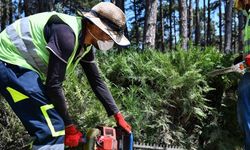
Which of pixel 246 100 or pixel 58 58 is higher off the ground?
pixel 58 58

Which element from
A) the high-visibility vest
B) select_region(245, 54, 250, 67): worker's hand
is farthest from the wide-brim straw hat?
select_region(245, 54, 250, 67): worker's hand

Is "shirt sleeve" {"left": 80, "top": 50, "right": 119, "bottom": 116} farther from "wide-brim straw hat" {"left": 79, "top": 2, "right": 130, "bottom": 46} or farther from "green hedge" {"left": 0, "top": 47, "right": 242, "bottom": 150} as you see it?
"green hedge" {"left": 0, "top": 47, "right": 242, "bottom": 150}

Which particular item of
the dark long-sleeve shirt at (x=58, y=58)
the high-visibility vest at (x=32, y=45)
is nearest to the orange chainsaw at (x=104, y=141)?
the dark long-sleeve shirt at (x=58, y=58)

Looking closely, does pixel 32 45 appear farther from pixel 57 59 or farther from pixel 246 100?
pixel 246 100

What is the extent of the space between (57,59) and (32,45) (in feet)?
1.08

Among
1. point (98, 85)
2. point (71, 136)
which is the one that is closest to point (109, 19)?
point (98, 85)

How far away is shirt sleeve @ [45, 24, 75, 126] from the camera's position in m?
2.92

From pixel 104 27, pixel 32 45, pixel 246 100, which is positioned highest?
pixel 104 27

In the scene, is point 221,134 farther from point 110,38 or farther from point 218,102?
point 110,38

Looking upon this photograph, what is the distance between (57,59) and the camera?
2.91 meters

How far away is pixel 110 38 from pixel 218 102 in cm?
278

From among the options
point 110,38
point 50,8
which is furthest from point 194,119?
point 50,8

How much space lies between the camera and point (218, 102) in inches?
219

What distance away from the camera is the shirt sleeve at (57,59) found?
2917 mm
